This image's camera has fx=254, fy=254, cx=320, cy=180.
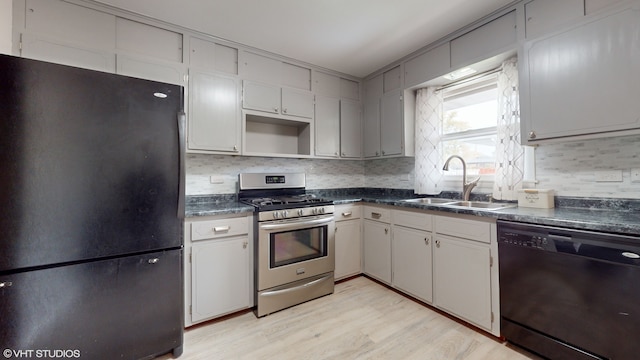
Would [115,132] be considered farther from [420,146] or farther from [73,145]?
[420,146]

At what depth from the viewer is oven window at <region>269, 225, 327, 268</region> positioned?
223 cm

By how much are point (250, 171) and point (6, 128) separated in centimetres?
173

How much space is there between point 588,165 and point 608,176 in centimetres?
12

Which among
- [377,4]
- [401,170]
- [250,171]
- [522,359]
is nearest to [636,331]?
[522,359]

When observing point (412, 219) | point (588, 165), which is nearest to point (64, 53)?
point (412, 219)

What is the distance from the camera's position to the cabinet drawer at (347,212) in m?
2.73

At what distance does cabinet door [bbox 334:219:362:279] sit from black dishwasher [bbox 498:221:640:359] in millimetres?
1415

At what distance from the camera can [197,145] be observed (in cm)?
224

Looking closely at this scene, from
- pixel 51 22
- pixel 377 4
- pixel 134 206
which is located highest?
pixel 377 4

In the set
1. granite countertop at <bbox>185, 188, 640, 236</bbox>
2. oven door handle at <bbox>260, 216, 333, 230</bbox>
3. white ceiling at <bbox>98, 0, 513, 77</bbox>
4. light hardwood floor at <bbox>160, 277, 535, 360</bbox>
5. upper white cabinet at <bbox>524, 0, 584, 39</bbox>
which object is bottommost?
light hardwood floor at <bbox>160, 277, 535, 360</bbox>

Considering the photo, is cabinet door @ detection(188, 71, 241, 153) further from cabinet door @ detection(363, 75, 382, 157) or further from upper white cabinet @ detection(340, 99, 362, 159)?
cabinet door @ detection(363, 75, 382, 157)

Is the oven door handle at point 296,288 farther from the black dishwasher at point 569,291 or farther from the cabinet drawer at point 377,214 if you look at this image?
the black dishwasher at point 569,291

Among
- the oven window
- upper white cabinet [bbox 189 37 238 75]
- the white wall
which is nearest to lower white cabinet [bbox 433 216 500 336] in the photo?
the oven window

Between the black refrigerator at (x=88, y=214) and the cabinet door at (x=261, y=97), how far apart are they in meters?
0.93
